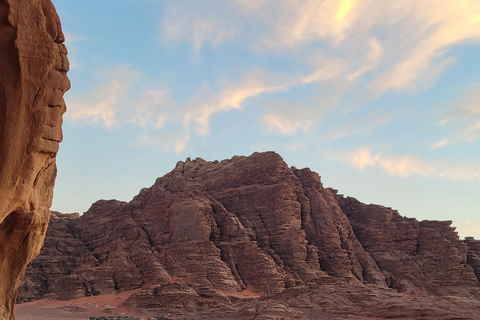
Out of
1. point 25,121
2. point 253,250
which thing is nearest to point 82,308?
point 253,250

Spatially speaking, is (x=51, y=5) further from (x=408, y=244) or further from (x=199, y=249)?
(x=408, y=244)

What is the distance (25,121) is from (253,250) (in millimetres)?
44614

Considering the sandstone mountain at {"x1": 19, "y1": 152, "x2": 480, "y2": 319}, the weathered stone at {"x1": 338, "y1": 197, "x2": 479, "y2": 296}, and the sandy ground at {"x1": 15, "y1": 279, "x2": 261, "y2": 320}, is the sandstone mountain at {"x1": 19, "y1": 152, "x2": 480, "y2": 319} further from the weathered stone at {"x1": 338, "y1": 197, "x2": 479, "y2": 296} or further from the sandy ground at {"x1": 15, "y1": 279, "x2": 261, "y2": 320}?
the sandy ground at {"x1": 15, "y1": 279, "x2": 261, "y2": 320}

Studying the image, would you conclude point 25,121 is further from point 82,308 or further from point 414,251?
point 414,251

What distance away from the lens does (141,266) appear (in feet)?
178

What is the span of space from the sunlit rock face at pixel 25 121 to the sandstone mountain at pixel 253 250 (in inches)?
1067

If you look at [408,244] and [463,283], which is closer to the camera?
[463,283]

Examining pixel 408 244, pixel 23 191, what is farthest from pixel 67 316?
pixel 408 244

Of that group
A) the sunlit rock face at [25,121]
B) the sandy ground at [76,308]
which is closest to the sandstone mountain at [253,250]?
the sandy ground at [76,308]

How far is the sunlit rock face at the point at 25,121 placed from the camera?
39.1 feet

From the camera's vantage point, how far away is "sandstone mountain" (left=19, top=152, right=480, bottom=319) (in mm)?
46469

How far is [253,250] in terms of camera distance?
5494 cm

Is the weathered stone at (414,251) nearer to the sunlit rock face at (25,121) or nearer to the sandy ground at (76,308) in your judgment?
the sandy ground at (76,308)

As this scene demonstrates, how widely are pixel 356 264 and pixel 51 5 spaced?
55218 mm
